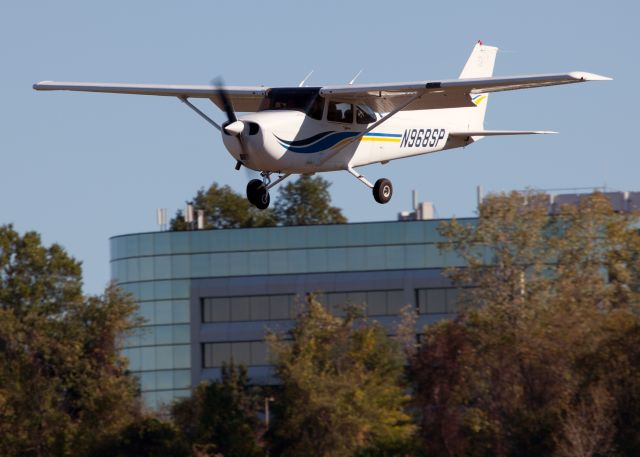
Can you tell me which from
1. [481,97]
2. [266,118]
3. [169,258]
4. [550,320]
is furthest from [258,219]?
[266,118]

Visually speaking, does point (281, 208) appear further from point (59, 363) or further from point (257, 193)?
point (257, 193)

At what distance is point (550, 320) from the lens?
52969mm

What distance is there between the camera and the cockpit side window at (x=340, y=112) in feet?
92.8

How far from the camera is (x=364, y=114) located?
95.1 feet

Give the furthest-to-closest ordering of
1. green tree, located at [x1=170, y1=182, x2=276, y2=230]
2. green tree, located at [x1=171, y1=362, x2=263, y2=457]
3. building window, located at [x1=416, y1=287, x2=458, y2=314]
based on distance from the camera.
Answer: green tree, located at [x1=170, y1=182, x2=276, y2=230] < building window, located at [x1=416, y1=287, x2=458, y2=314] < green tree, located at [x1=171, y1=362, x2=263, y2=457]

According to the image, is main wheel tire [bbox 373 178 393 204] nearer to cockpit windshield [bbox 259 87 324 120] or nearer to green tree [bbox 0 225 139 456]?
cockpit windshield [bbox 259 87 324 120]

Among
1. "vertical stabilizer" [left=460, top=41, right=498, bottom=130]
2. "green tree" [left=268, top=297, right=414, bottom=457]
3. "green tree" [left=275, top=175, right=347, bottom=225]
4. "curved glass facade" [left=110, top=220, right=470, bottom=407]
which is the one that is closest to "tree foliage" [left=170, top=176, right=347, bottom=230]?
"green tree" [left=275, top=175, right=347, bottom=225]

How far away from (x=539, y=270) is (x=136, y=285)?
2639cm

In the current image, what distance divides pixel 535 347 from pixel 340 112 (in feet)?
81.6

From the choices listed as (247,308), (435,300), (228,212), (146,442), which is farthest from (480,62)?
(228,212)

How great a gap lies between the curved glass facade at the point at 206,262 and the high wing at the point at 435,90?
1864 inches

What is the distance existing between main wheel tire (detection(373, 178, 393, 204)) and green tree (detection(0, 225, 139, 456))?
3088 centimetres

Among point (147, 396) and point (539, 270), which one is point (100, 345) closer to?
point (147, 396)

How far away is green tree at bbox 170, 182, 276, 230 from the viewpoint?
103 metres
